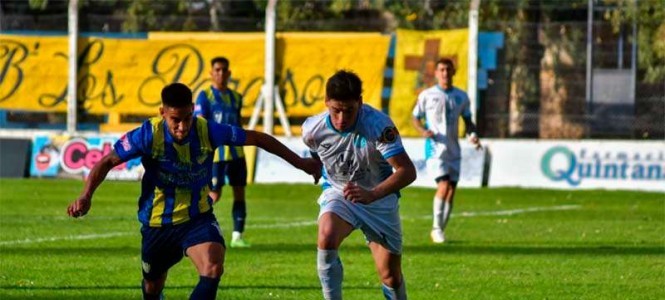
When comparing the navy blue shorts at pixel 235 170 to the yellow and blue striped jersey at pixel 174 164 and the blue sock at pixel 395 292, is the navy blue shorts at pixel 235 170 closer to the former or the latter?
the blue sock at pixel 395 292

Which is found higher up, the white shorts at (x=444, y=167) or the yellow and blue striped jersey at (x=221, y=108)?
the yellow and blue striped jersey at (x=221, y=108)

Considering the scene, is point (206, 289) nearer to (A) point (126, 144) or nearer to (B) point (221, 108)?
(A) point (126, 144)

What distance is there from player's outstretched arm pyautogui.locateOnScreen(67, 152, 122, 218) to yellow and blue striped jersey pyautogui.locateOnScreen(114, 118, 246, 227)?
0.07 m

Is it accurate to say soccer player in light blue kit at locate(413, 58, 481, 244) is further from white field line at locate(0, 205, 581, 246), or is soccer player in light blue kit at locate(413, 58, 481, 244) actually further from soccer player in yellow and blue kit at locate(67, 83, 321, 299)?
soccer player in yellow and blue kit at locate(67, 83, 321, 299)

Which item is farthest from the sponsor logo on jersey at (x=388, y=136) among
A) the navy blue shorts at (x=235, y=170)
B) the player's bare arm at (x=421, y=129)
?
the player's bare arm at (x=421, y=129)

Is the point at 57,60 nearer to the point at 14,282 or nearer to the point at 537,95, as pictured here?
the point at 537,95

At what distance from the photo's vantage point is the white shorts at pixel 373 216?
10.0 metres

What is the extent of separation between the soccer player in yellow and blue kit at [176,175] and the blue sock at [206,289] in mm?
222

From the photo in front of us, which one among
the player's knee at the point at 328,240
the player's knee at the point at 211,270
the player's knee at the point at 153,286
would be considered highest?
the player's knee at the point at 328,240

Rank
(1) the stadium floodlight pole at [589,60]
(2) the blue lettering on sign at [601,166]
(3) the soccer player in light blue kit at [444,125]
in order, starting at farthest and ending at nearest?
(1) the stadium floodlight pole at [589,60] < (2) the blue lettering on sign at [601,166] < (3) the soccer player in light blue kit at [444,125]

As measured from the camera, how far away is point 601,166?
27.5 metres

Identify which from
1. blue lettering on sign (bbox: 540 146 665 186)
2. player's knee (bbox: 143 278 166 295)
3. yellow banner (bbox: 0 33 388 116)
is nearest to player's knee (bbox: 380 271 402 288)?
player's knee (bbox: 143 278 166 295)

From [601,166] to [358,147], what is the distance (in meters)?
18.2

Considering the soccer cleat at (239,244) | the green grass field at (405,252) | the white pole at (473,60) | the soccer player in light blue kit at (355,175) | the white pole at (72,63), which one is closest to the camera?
the soccer player in light blue kit at (355,175)
